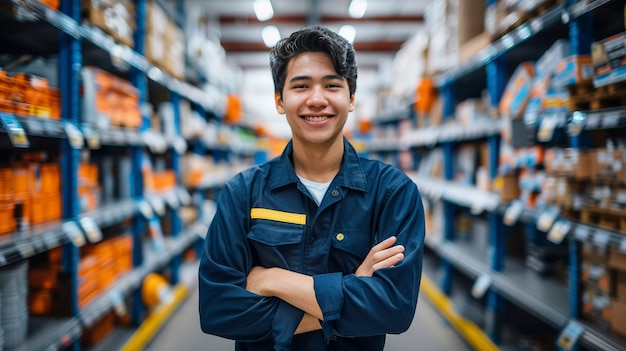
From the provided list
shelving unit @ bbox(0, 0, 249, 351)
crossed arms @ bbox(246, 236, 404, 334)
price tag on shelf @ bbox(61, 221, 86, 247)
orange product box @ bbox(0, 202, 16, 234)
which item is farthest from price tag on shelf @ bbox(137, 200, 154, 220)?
crossed arms @ bbox(246, 236, 404, 334)

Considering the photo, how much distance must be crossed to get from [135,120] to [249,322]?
2.21m

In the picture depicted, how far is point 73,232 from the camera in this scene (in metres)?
2.02

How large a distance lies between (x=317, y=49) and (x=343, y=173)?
42cm

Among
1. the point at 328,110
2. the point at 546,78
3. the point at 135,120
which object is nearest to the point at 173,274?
the point at 135,120

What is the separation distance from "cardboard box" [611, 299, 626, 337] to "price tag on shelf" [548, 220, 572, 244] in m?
0.32

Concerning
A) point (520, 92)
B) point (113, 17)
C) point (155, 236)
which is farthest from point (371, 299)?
point (155, 236)

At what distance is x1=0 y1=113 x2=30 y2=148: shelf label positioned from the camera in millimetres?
1496

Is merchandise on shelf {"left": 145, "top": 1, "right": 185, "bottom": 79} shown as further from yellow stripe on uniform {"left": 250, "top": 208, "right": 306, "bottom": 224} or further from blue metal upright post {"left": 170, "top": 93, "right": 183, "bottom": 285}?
yellow stripe on uniform {"left": 250, "top": 208, "right": 306, "bottom": 224}

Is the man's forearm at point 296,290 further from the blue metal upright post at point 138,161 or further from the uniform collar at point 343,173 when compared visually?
the blue metal upright post at point 138,161

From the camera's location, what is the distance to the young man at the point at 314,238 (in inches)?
47.2

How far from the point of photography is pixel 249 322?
47.5 inches

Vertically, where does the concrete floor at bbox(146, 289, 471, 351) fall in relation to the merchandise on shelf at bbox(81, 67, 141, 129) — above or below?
below

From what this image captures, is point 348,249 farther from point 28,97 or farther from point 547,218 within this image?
point 28,97

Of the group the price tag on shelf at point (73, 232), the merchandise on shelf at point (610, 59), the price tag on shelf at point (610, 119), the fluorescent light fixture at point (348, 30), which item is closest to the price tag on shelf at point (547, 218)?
the price tag on shelf at point (610, 119)
